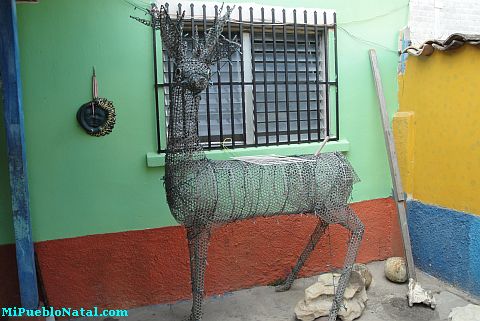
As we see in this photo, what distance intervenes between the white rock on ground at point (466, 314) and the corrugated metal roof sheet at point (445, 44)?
7.49 ft

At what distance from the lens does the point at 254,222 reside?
14.3ft

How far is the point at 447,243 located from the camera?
173 inches

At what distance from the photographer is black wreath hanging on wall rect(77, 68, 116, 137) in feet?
12.1

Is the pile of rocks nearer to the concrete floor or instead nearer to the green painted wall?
the concrete floor

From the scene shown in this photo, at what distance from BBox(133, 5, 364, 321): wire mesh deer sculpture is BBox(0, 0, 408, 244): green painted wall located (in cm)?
67

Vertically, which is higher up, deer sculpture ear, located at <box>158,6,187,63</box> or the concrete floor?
deer sculpture ear, located at <box>158,6,187,63</box>

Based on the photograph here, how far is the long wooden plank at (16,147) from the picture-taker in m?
3.01

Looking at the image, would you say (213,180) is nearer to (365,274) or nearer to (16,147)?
(16,147)

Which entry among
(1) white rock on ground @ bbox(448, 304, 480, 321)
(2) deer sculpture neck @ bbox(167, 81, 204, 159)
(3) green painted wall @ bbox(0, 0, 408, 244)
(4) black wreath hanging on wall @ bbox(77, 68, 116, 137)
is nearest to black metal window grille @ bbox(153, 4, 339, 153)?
(3) green painted wall @ bbox(0, 0, 408, 244)

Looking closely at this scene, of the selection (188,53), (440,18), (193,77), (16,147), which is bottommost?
(16,147)

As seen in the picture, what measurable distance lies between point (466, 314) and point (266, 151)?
7.23 ft

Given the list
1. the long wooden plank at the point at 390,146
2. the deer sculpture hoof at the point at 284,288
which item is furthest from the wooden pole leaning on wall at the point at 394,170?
the deer sculpture hoof at the point at 284,288

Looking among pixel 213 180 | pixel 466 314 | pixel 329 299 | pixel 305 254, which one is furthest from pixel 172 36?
pixel 466 314

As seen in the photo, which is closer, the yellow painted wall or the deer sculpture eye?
the deer sculpture eye
